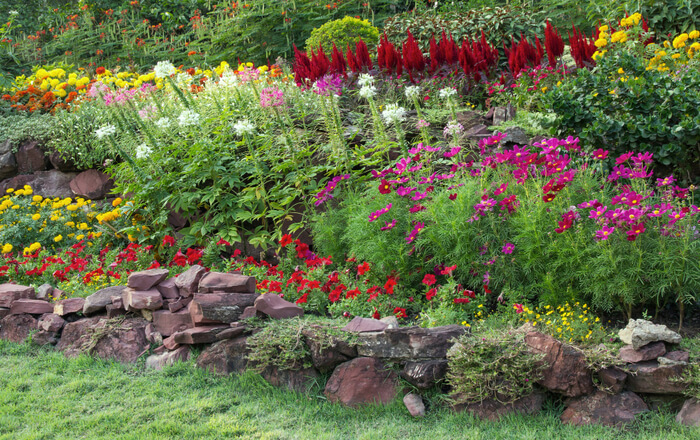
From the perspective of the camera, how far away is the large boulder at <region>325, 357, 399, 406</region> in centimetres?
343

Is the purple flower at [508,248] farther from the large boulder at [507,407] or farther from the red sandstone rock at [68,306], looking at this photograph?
the red sandstone rock at [68,306]

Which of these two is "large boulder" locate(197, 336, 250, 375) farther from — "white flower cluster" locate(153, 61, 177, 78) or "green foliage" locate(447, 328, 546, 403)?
"white flower cluster" locate(153, 61, 177, 78)

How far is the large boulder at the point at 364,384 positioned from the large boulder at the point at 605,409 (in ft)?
3.05

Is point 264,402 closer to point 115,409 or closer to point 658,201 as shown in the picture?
point 115,409

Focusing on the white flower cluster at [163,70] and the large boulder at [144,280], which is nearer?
the large boulder at [144,280]

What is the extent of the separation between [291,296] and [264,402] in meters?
1.18

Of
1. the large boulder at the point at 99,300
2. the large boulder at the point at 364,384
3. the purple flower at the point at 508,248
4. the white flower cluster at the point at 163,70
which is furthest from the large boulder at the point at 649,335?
the white flower cluster at the point at 163,70

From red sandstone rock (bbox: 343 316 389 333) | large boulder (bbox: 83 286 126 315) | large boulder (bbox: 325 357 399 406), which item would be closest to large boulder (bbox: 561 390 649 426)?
large boulder (bbox: 325 357 399 406)

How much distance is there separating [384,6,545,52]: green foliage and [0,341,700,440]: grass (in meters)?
6.65

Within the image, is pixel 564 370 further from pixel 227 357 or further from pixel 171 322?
pixel 171 322

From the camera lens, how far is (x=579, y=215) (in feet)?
12.1

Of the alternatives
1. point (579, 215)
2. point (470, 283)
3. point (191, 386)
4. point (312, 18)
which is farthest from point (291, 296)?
point (312, 18)

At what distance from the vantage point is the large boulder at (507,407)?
312 cm

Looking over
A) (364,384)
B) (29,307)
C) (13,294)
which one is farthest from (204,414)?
(13,294)
